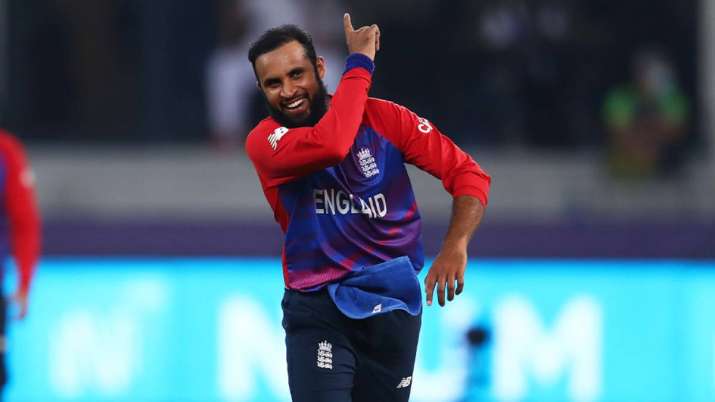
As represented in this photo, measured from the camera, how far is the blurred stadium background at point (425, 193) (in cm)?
945

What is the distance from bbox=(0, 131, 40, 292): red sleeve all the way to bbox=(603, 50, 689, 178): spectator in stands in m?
5.06

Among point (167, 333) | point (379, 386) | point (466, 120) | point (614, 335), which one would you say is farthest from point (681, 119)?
point (379, 386)

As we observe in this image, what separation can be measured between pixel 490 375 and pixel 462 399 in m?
0.23

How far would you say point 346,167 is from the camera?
5.14 meters

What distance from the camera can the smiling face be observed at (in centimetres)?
501

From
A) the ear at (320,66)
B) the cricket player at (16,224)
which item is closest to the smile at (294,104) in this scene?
the ear at (320,66)

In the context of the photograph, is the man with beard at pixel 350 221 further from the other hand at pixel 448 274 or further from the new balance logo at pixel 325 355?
the other hand at pixel 448 274

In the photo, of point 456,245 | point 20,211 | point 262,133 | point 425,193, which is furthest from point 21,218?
point 425,193

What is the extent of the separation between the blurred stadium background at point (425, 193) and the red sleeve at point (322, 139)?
4.52m

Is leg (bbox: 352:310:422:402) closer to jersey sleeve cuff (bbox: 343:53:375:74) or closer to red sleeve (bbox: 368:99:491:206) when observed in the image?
red sleeve (bbox: 368:99:491:206)

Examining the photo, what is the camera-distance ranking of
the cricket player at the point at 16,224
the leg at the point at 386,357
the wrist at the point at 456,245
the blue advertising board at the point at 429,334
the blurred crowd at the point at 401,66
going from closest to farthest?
the wrist at the point at 456,245
the leg at the point at 386,357
the cricket player at the point at 16,224
the blue advertising board at the point at 429,334
the blurred crowd at the point at 401,66

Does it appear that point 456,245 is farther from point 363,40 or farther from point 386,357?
point 363,40

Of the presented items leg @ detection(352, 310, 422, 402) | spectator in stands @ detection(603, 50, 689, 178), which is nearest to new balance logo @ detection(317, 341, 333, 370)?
leg @ detection(352, 310, 422, 402)

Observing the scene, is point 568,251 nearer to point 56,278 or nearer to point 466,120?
point 466,120
